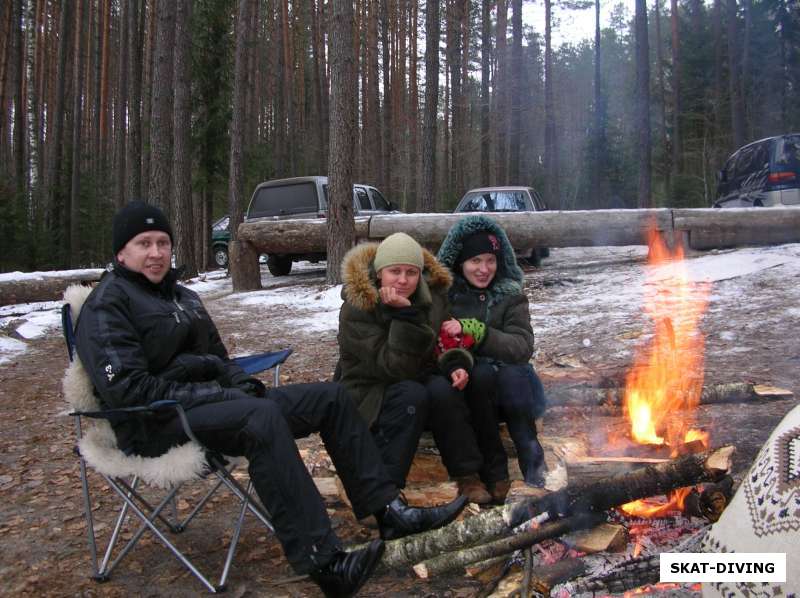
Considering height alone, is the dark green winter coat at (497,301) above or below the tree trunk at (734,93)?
below

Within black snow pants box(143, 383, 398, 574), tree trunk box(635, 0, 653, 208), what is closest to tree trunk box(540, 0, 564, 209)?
tree trunk box(635, 0, 653, 208)

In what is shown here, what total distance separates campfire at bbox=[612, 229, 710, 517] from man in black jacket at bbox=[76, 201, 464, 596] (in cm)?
102

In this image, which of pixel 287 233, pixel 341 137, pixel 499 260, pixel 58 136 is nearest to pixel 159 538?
pixel 499 260

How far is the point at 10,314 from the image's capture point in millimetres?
8633

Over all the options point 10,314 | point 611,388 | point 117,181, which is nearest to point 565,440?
point 611,388

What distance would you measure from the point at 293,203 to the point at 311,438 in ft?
26.6

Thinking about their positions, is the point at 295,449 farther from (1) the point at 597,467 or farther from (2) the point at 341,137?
(2) the point at 341,137

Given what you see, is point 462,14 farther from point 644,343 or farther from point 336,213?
point 644,343

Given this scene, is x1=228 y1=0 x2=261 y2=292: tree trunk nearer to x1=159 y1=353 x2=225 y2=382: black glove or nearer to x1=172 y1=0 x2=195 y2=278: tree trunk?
x1=172 y1=0 x2=195 y2=278: tree trunk

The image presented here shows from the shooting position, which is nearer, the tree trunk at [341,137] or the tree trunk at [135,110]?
the tree trunk at [341,137]

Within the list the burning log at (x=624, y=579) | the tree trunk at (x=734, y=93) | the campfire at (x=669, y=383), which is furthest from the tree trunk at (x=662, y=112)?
the burning log at (x=624, y=579)

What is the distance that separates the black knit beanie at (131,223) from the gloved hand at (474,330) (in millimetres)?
1467

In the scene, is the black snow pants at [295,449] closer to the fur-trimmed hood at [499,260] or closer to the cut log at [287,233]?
the fur-trimmed hood at [499,260]

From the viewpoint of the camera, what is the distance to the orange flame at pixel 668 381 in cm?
324
